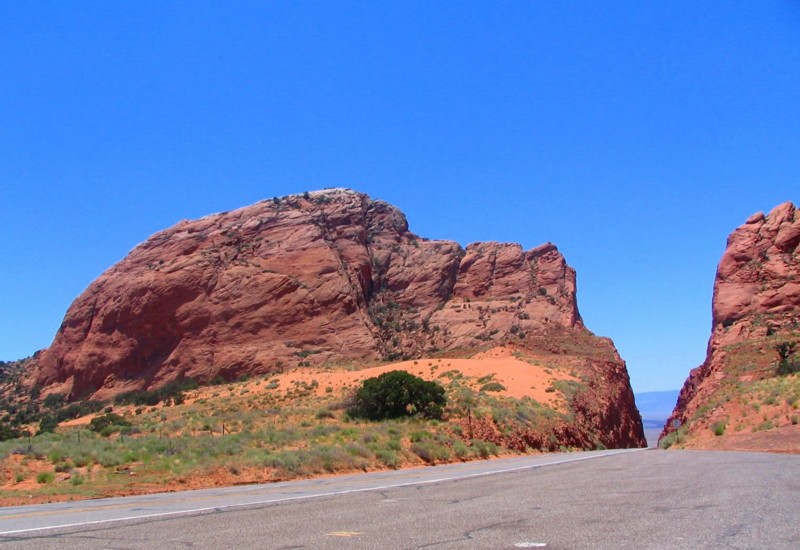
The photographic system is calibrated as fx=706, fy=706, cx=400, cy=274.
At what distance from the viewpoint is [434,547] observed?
7.82m

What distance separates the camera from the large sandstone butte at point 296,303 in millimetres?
64688

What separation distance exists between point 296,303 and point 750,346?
127 ft

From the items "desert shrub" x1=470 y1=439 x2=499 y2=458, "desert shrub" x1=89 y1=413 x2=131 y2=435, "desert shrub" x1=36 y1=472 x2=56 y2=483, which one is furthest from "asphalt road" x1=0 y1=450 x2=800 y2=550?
"desert shrub" x1=89 y1=413 x2=131 y2=435

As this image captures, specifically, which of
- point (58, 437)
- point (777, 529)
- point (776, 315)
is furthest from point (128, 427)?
point (776, 315)

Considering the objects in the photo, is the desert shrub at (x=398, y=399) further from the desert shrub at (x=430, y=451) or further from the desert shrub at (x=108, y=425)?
the desert shrub at (x=108, y=425)

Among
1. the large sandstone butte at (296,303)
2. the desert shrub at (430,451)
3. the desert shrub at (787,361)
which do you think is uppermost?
the large sandstone butte at (296,303)

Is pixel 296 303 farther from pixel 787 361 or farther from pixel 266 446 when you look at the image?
pixel 787 361

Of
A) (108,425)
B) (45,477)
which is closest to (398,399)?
(45,477)

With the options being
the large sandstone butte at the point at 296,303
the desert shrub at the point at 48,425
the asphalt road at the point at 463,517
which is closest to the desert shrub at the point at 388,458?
the asphalt road at the point at 463,517

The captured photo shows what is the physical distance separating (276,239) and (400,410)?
39.8m

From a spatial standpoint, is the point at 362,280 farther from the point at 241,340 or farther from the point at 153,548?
the point at 153,548

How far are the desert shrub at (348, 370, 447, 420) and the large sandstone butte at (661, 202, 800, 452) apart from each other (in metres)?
13.4

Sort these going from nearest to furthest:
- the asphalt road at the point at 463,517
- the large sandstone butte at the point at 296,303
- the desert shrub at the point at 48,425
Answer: the asphalt road at the point at 463,517 → the desert shrub at the point at 48,425 → the large sandstone butte at the point at 296,303

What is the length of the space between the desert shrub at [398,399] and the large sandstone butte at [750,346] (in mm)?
13369
